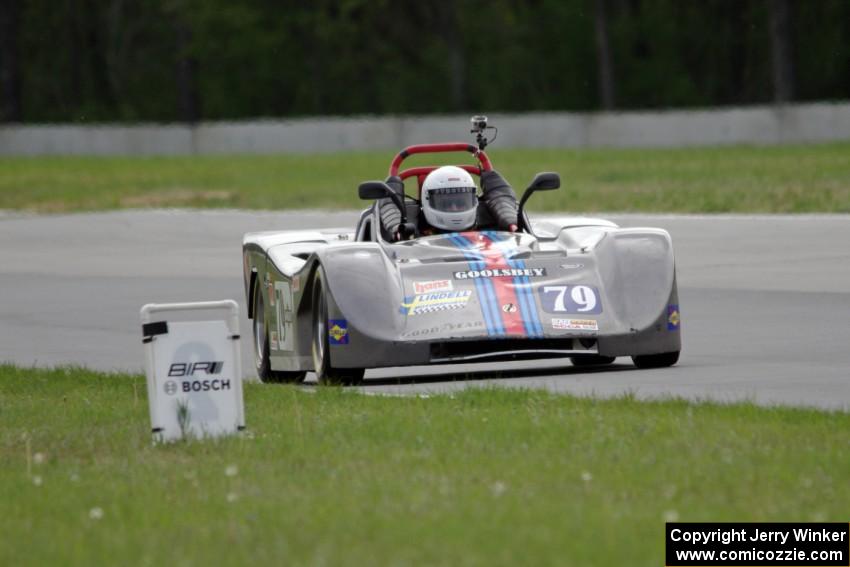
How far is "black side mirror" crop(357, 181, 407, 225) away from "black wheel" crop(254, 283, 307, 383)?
1.27 meters

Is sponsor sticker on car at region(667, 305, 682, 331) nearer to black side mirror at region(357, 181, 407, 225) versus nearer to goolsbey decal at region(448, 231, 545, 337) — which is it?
goolsbey decal at region(448, 231, 545, 337)

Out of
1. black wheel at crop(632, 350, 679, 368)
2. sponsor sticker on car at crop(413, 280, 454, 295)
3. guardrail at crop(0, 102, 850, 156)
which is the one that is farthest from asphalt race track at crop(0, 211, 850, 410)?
guardrail at crop(0, 102, 850, 156)

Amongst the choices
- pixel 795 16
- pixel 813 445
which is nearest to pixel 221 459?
pixel 813 445

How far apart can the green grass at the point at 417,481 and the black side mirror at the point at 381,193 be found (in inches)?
102

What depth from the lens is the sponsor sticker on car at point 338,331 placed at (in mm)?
11508

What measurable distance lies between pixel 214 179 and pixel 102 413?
32164 millimetres

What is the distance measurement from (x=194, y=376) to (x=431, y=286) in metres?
2.88

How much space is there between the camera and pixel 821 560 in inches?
234

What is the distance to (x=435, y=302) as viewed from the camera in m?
11.5

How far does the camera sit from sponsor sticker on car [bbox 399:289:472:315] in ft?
37.8

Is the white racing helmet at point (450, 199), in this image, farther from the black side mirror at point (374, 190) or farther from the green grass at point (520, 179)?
the green grass at point (520, 179)

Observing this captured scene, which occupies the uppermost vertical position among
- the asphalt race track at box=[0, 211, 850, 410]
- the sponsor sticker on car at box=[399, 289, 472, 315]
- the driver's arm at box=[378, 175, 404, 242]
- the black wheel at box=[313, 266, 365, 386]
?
the driver's arm at box=[378, 175, 404, 242]

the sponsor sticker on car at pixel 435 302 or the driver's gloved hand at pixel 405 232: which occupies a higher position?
the driver's gloved hand at pixel 405 232

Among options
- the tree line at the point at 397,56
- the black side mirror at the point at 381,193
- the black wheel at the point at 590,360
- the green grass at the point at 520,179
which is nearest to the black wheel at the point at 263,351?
the black side mirror at the point at 381,193
